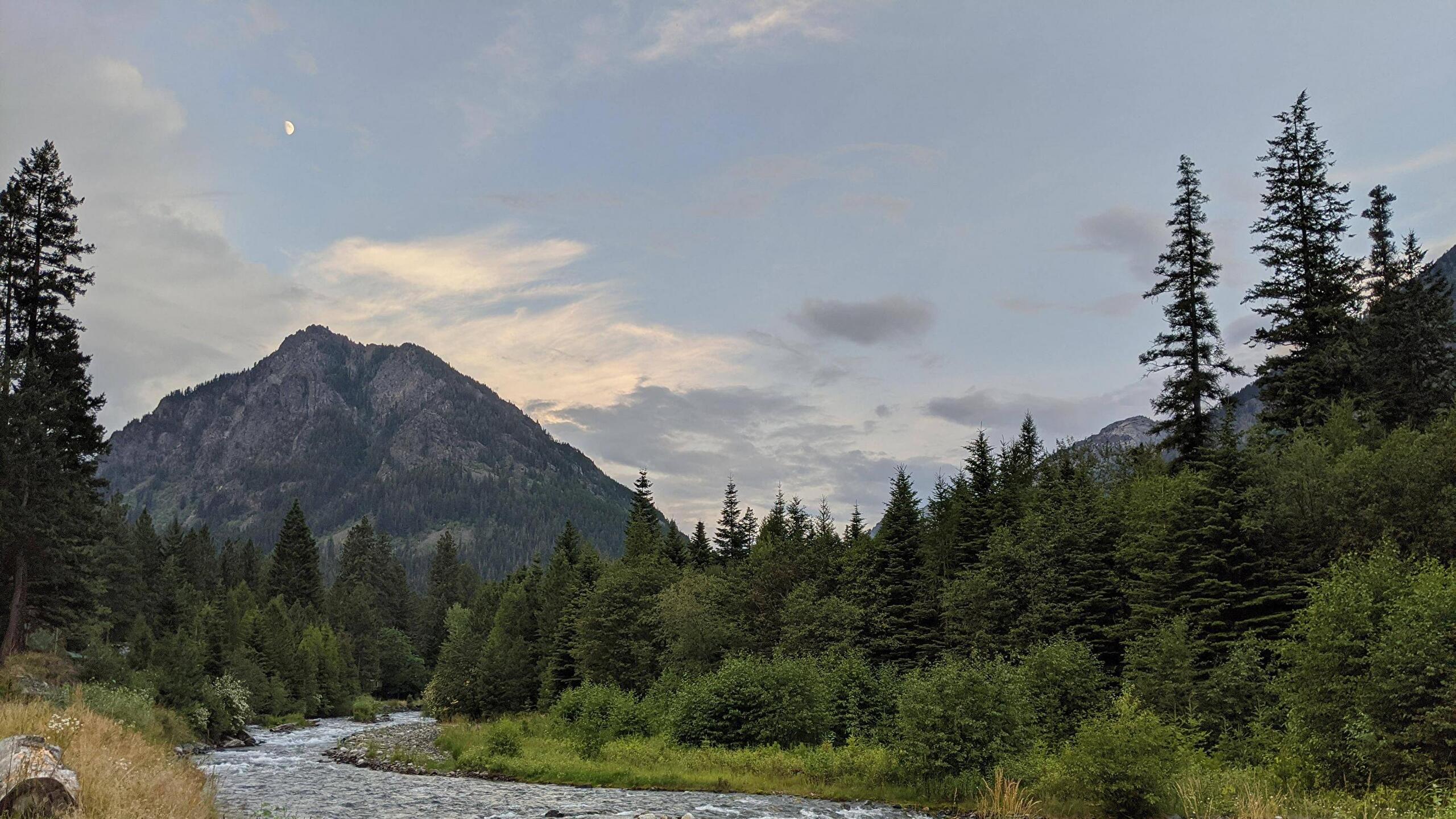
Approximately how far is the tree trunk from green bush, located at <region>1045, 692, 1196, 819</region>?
56026mm

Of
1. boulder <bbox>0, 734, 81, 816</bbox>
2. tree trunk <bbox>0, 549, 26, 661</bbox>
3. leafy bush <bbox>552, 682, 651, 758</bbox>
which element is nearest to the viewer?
boulder <bbox>0, 734, 81, 816</bbox>

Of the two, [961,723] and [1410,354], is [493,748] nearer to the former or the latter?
[961,723]

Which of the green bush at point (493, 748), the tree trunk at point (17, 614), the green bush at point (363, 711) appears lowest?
the green bush at point (363, 711)

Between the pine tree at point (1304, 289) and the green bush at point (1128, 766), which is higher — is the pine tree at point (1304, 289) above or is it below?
above

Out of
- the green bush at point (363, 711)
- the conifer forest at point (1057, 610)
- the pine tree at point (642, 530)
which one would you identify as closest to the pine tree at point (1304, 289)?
the conifer forest at point (1057, 610)

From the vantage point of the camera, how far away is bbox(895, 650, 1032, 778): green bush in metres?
30.9

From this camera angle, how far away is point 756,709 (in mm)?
44781

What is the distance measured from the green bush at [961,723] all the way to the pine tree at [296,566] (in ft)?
400

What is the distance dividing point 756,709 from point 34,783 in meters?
34.9

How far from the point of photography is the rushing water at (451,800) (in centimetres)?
2844

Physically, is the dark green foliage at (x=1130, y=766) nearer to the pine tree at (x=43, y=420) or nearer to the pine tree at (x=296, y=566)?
the pine tree at (x=43, y=420)

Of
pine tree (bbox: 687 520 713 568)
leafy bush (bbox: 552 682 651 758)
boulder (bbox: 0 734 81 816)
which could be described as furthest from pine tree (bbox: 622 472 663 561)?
boulder (bbox: 0 734 81 816)

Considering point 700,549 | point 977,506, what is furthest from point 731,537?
point 977,506

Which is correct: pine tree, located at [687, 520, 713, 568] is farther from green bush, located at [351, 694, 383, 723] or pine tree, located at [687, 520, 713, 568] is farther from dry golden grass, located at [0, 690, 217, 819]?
dry golden grass, located at [0, 690, 217, 819]
